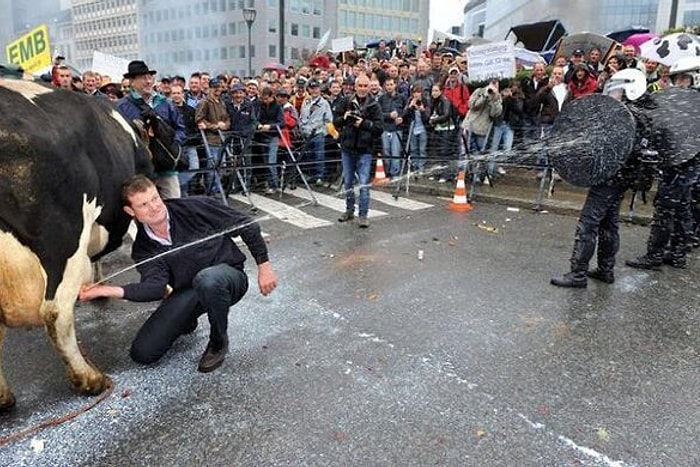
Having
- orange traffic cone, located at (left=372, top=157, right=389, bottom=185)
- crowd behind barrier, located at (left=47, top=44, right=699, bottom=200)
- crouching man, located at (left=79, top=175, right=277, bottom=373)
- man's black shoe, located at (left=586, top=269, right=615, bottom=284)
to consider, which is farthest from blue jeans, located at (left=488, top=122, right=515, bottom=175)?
crouching man, located at (left=79, top=175, right=277, bottom=373)

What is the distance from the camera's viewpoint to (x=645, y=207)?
7.93m

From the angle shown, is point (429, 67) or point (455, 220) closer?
point (455, 220)

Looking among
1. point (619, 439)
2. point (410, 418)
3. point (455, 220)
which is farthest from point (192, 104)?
point (619, 439)

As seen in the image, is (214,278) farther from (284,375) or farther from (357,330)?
(357,330)

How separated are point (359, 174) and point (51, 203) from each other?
5094 millimetres

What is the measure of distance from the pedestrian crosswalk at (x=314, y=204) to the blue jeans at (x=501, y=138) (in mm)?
1718

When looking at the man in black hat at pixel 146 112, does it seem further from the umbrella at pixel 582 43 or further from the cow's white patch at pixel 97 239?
the umbrella at pixel 582 43

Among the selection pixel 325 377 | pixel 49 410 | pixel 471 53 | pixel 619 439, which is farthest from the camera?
pixel 471 53

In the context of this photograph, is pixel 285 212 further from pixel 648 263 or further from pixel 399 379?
pixel 399 379

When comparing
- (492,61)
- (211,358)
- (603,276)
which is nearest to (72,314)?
(211,358)

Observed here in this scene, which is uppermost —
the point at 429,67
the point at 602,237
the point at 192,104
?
the point at 429,67

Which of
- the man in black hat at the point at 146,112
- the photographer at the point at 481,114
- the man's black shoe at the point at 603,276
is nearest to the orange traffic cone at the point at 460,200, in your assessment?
the photographer at the point at 481,114

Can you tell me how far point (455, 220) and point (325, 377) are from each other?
4.74 meters

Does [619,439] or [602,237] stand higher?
[602,237]
